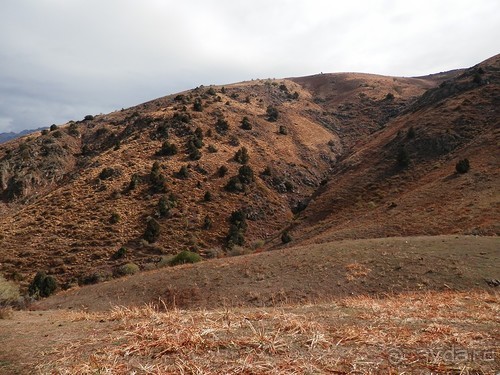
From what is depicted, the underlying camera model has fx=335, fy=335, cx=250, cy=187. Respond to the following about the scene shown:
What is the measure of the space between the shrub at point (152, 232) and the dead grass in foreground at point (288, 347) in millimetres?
31533

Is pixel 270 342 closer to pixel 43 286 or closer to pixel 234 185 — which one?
pixel 43 286

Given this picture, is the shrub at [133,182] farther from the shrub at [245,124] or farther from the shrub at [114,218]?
the shrub at [245,124]

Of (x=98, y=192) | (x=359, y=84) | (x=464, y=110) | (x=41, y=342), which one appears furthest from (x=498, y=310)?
(x=359, y=84)

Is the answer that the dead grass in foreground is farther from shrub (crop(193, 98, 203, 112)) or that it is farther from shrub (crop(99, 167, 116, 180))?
shrub (crop(193, 98, 203, 112))

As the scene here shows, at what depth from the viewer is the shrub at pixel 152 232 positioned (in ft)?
122

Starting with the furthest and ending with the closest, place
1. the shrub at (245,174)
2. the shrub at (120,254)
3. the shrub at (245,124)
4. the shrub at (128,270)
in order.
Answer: the shrub at (245,124) < the shrub at (245,174) < the shrub at (120,254) < the shrub at (128,270)

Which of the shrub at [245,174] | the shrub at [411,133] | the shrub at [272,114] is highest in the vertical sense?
the shrub at [272,114]

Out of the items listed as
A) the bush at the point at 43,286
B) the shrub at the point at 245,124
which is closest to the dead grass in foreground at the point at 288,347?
the bush at the point at 43,286

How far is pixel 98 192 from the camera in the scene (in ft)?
146

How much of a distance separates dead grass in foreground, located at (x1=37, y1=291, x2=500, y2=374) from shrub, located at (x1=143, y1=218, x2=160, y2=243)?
31533 mm

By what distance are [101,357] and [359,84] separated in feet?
Result: 348

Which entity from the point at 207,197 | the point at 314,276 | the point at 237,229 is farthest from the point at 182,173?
the point at 314,276

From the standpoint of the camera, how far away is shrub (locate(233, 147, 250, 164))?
53.1 meters

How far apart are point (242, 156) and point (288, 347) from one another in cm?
4895
